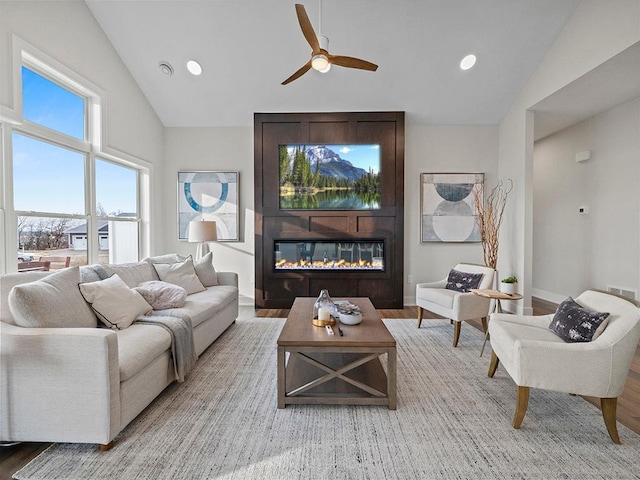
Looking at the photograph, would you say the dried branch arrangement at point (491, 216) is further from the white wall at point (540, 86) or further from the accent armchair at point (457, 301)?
the accent armchair at point (457, 301)

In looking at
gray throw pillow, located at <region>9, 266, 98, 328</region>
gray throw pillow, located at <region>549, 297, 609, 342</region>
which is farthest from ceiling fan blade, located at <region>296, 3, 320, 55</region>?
gray throw pillow, located at <region>549, 297, 609, 342</region>

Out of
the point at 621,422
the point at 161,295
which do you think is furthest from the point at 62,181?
the point at 621,422

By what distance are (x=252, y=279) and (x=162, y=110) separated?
2.95 metres

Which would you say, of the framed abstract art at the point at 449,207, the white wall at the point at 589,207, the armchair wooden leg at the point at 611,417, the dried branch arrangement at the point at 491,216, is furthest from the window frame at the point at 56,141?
the white wall at the point at 589,207

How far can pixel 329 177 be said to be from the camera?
4844 millimetres

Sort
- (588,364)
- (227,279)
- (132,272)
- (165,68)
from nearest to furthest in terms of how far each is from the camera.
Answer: (588,364) < (132,272) < (227,279) < (165,68)

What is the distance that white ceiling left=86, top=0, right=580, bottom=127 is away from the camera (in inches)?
140

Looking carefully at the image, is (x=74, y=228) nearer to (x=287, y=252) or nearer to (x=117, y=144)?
(x=117, y=144)

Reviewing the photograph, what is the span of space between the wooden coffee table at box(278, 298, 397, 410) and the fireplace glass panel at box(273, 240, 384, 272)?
243 centimetres

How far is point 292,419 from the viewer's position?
200cm

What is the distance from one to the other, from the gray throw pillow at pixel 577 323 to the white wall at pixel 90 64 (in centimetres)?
453

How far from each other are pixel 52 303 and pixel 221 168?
3486 millimetres

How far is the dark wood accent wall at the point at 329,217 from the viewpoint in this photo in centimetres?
475

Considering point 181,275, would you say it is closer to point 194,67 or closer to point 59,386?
point 59,386
